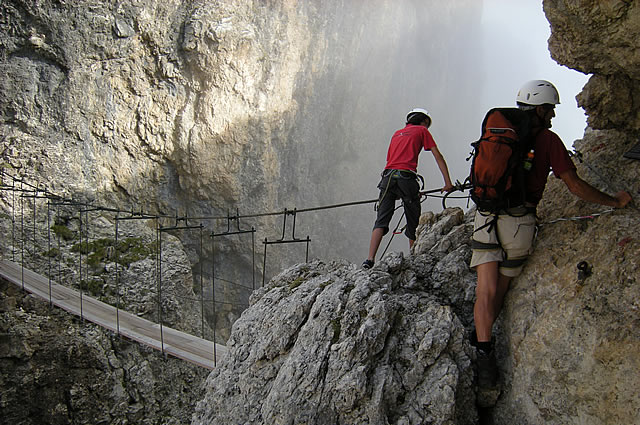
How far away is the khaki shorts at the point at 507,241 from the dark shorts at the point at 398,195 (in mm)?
1145

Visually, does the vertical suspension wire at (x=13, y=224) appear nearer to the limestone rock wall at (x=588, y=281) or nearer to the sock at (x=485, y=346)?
the sock at (x=485, y=346)

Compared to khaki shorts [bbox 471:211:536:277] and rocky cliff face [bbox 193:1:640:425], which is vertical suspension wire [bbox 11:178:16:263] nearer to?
rocky cliff face [bbox 193:1:640:425]

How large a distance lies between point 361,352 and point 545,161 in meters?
1.50

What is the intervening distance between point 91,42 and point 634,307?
576 inches

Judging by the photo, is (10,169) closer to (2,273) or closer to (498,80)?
(2,273)

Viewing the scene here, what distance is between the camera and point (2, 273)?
862 centimetres

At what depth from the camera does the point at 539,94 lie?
2.64 m

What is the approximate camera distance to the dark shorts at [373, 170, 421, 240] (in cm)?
386

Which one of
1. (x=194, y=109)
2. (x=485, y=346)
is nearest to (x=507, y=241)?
(x=485, y=346)

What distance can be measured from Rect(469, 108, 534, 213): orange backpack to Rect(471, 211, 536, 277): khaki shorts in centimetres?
10

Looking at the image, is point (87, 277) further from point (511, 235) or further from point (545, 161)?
point (545, 161)

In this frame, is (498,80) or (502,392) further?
(498,80)

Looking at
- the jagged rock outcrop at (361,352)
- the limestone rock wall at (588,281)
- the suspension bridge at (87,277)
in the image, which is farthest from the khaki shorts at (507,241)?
the suspension bridge at (87,277)

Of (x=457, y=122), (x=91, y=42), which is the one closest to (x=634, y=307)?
(x=91, y=42)
